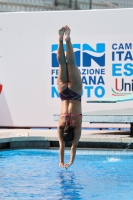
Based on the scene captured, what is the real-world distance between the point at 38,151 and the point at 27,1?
773 cm

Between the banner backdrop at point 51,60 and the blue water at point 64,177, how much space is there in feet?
11.4

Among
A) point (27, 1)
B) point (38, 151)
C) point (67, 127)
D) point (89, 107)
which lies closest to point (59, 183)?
point (67, 127)

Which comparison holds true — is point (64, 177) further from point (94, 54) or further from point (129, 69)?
point (94, 54)

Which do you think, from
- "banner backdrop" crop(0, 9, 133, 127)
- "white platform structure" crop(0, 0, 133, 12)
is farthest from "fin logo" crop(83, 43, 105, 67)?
"white platform structure" crop(0, 0, 133, 12)

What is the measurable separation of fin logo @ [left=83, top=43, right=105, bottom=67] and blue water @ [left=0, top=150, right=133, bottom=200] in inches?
155

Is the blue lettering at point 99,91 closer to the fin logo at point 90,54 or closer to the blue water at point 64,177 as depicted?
the fin logo at point 90,54

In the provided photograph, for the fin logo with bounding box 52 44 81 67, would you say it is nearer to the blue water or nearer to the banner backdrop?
the banner backdrop

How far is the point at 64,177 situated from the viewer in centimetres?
757

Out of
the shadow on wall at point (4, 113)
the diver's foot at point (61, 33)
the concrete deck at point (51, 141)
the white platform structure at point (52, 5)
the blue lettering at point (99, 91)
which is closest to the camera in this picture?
the diver's foot at point (61, 33)

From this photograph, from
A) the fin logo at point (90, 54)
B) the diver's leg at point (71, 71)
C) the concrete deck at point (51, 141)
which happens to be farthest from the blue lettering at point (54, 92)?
the diver's leg at point (71, 71)

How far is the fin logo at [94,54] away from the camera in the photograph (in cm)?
1349

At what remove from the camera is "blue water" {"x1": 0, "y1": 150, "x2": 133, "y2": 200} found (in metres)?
6.30

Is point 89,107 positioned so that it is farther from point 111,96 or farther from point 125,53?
point 125,53

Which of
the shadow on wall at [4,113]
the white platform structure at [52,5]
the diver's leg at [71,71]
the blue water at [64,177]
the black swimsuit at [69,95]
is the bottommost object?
the blue water at [64,177]
